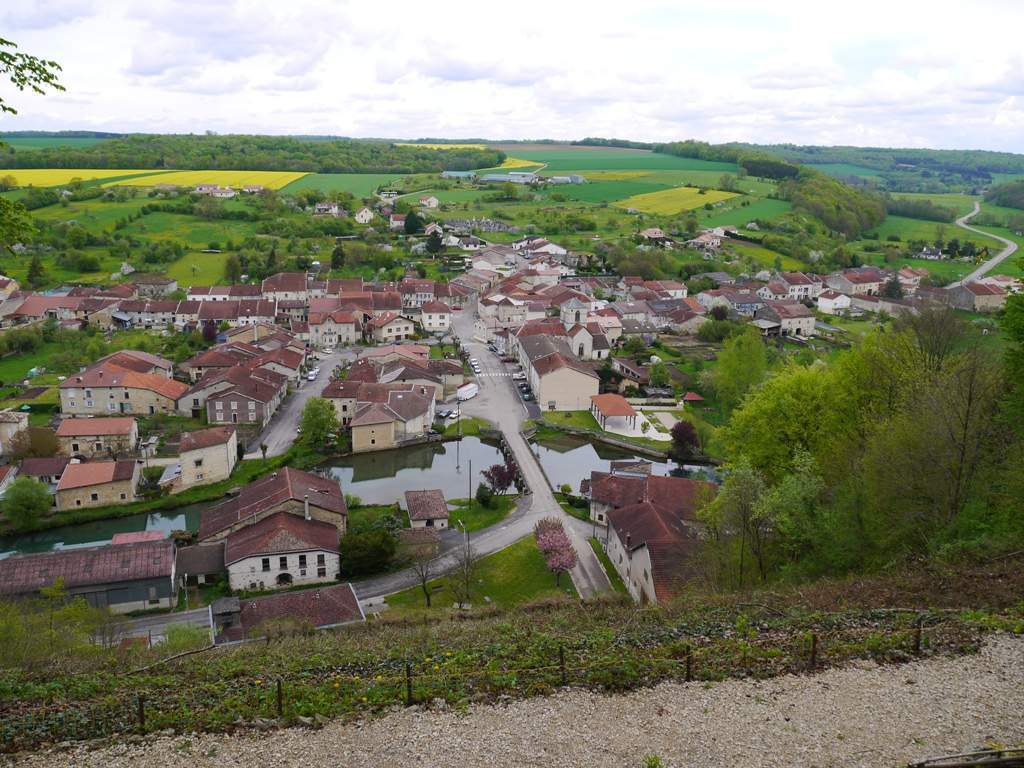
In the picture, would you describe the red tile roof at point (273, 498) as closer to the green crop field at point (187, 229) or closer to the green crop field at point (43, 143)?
the green crop field at point (187, 229)

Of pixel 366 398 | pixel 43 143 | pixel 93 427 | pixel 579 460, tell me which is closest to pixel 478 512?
pixel 579 460

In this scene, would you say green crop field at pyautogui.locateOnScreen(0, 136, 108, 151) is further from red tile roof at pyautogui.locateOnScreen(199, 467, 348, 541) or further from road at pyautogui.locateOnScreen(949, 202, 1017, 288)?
road at pyautogui.locateOnScreen(949, 202, 1017, 288)

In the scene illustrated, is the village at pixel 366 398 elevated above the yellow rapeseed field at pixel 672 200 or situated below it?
below

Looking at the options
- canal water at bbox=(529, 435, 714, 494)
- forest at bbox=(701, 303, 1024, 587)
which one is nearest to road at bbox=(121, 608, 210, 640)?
forest at bbox=(701, 303, 1024, 587)

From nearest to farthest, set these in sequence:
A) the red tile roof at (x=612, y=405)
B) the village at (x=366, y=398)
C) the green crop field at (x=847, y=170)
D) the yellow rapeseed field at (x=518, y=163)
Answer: the village at (x=366, y=398)
the red tile roof at (x=612, y=405)
the yellow rapeseed field at (x=518, y=163)
the green crop field at (x=847, y=170)

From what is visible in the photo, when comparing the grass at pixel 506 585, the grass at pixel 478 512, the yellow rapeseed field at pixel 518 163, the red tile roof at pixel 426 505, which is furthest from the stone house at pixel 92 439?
the yellow rapeseed field at pixel 518 163

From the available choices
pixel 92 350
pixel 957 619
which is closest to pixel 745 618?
pixel 957 619

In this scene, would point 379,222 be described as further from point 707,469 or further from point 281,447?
point 707,469
